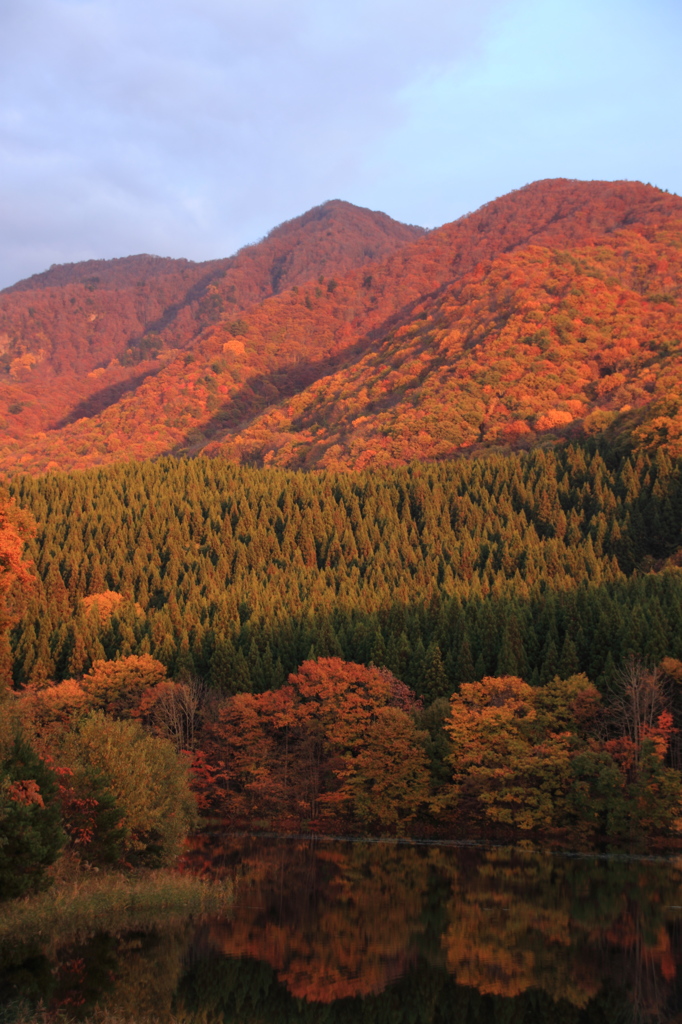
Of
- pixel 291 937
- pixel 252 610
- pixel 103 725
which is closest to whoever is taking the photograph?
pixel 291 937

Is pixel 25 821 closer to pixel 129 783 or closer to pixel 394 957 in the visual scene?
pixel 129 783

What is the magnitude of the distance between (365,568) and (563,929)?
354 ft

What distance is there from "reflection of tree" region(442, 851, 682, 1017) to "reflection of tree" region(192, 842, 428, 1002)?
265cm

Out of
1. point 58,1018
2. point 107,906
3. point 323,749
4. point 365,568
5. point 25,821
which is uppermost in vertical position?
point 365,568

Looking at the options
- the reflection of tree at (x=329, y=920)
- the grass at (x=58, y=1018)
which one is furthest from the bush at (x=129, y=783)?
the grass at (x=58, y=1018)

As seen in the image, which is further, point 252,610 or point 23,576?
point 252,610

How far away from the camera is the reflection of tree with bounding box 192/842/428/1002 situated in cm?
3366

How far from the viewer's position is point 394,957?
36.0 metres

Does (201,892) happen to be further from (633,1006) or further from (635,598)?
(635,598)

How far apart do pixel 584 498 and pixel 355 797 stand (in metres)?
94.7

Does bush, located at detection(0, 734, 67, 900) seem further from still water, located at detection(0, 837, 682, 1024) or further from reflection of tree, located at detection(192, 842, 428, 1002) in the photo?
reflection of tree, located at detection(192, 842, 428, 1002)

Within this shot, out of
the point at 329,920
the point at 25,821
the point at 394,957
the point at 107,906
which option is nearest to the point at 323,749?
the point at 329,920

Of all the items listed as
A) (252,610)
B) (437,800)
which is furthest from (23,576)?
(252,610)

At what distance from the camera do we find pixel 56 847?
33.9 meters
